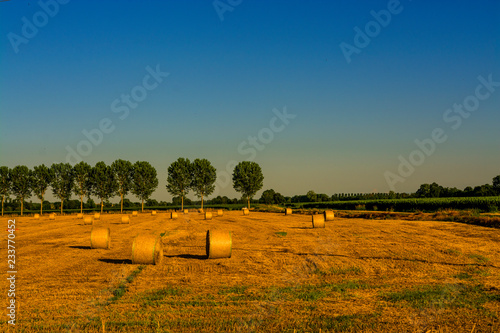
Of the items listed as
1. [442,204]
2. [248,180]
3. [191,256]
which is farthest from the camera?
[248,180]

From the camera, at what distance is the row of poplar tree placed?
352ft

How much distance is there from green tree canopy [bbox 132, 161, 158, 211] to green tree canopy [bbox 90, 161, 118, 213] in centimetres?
535

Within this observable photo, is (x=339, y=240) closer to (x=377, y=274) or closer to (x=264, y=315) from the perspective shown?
(x=377, y=274)

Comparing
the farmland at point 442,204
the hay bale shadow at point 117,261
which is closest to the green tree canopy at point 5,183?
the farmland at point 442,204

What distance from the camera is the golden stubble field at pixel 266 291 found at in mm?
8750

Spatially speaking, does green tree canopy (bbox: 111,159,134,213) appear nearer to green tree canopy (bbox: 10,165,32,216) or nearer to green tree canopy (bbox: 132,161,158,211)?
green tree canopy (bbox: 132,161,158,211)

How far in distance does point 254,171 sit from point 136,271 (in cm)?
10853

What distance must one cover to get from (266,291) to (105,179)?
105m

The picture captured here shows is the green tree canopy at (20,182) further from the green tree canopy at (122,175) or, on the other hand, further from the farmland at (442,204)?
the farmland at (442,204)

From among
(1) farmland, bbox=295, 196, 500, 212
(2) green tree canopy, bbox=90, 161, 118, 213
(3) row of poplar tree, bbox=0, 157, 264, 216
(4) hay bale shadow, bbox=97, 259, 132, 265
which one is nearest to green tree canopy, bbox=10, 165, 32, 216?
(3) row of poplar tree, bbox=0, 157, 264, 216

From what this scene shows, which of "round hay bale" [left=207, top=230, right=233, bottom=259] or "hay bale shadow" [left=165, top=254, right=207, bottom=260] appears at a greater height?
"round hay bale" [left=207, top=230, right=233, bottom=259]

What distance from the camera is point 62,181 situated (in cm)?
10856

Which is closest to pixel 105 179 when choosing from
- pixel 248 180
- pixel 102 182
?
pixel 102 182

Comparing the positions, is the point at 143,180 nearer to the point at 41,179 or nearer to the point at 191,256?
the point at 41,179
